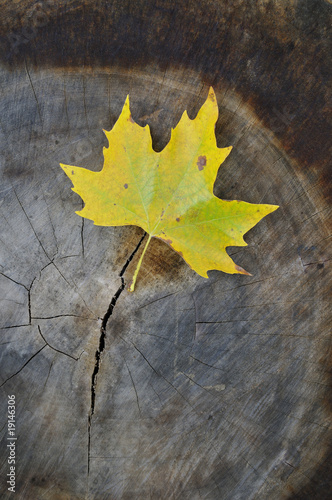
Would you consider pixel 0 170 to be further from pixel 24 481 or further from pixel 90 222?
pixel 24 481

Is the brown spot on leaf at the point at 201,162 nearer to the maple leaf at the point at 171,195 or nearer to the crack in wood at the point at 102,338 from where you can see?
the maple leaf at the point at 171,195

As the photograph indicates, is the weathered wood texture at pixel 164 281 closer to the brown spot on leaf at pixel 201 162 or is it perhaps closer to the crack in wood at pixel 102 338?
the crack in wood at pixel 102 338

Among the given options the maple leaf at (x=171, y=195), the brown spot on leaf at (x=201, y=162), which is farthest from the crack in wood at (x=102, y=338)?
the brown spot on leaf at (x=201, y=162)

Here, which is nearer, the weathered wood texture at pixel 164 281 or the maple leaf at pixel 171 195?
the maple leaf at pixel 171 195

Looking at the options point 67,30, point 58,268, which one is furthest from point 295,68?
point 58,268

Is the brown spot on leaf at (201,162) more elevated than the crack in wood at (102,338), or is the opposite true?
the brown spot on leaf at (201,162)

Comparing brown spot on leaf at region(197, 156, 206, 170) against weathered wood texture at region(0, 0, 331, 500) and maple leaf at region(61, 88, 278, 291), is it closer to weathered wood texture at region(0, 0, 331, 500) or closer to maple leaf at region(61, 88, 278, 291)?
maple leaf at region(61, 88, 278, 291)
